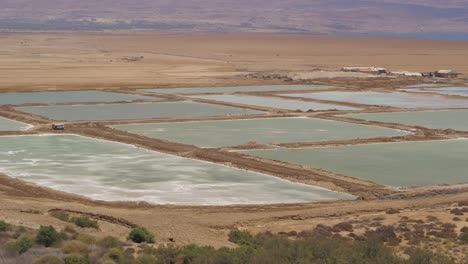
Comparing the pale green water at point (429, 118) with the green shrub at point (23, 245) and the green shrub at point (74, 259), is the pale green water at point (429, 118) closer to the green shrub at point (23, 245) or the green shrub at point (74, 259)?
the green shrub at point (23, 245)

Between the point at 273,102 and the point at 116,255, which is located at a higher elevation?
the point at 116,255

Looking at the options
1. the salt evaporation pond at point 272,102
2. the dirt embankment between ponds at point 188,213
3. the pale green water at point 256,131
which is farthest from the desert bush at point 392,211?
the salt evaporation pond at point 272,102

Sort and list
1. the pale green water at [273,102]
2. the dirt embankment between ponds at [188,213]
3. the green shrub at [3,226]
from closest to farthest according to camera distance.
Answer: the green shrub at [3,226], the dirt embankment between ponds at [188,213], the pale green water at [273,102]

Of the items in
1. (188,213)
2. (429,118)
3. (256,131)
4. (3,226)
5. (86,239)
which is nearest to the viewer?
(86,239)

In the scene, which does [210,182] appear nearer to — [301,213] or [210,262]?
[301,213]

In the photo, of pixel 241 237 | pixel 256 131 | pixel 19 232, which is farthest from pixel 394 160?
pixel 19 232

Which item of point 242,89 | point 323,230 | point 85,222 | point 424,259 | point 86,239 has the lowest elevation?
point 242,89

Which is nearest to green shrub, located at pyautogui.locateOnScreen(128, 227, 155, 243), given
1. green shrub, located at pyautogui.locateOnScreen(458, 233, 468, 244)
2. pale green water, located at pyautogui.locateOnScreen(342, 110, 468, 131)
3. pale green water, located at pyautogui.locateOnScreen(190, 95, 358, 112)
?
green shrub, located at pyautogui.locateOnScreen(458, 233, 468, 244)

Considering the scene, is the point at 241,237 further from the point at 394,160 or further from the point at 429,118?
the point at 429,118
